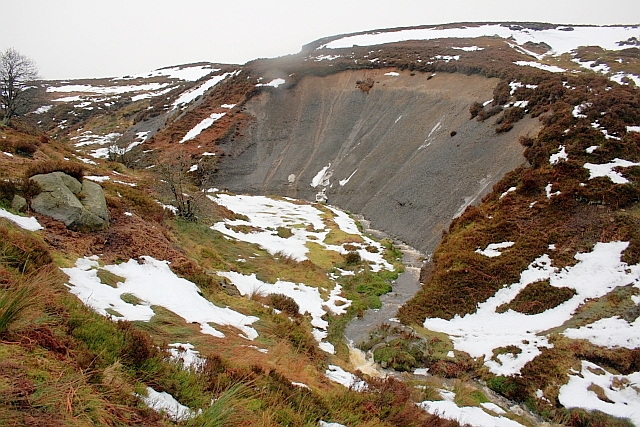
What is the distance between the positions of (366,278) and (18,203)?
14174mm

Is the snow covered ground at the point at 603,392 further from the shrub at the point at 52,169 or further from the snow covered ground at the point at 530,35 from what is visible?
the snow covered ground at the point at 530,35

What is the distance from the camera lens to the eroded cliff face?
2842cm

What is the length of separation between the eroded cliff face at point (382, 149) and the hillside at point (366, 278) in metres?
0.26

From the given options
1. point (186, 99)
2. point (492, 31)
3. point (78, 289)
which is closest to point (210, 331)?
point (78, 289)

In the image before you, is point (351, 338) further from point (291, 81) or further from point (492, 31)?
point (492, 31)

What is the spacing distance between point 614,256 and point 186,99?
7056 centimetres

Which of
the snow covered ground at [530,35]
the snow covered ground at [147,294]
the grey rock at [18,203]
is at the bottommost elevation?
the snow covered ground at [147,294]

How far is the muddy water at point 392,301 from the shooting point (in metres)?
Result: 14.9

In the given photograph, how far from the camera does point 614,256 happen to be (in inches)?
595

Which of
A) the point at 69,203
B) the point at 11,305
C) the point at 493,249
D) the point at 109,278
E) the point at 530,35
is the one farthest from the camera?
the point at 530,35

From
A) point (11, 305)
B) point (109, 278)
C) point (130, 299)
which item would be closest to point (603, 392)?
point (130, 299)

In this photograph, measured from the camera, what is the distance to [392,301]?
1794cm

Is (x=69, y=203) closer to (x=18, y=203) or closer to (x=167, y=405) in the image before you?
(x=18, y=203)

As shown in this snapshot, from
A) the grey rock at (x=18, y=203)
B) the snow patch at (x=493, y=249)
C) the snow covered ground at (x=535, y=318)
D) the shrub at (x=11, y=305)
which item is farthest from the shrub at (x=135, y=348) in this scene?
the snow patch at (x=493, y=249)
